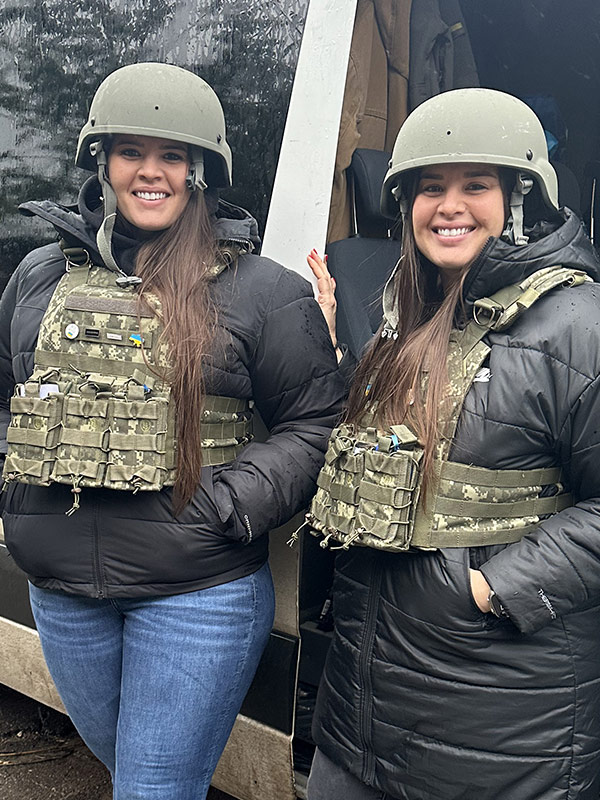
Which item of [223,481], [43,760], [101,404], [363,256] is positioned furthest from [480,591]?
[43,760]

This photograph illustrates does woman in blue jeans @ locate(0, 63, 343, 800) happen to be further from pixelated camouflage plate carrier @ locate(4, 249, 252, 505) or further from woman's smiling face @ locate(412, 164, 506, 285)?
woman's smiling face @ locate(412, 164, 506, 285)

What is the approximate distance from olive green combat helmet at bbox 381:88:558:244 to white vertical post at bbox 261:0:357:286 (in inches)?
13.8

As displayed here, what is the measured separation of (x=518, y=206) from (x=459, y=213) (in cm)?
13

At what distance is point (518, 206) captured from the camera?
176 cm

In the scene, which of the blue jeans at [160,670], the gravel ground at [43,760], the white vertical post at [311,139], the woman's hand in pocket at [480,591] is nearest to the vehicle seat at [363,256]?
the white vertical post at [311,139]

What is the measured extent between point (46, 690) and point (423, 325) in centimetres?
192

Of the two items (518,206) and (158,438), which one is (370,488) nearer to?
(158,438)

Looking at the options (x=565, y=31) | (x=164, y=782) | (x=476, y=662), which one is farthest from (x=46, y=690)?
(x=565, y=31)

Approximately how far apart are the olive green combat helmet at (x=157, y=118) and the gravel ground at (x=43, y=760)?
204 centimetres

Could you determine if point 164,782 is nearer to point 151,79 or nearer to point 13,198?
point 151,79

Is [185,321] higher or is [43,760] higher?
[185,321]

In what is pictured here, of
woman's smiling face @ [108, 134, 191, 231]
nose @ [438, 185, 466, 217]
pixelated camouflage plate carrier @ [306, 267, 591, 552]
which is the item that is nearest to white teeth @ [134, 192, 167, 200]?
woman's smiling face @ [108, 134, 191, 231]

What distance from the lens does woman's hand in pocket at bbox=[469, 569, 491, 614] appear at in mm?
1598

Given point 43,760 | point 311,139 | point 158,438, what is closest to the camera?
point 158,438
